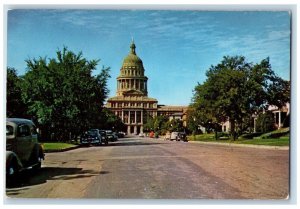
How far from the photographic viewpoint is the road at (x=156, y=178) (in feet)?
29.5

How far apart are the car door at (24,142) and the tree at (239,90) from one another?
10.6 ft

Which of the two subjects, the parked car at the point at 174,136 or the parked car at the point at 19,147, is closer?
the parked car at the point at 19,147

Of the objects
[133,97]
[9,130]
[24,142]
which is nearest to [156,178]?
[133,97]

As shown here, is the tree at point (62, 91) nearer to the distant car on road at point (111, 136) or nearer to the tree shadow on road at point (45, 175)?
the tree shadow on road at point (45, 175)

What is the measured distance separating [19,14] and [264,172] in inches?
204

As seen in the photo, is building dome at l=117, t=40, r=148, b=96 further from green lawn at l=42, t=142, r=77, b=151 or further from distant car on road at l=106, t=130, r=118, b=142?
distant car on road at l=106, t=130, r=118, b=142

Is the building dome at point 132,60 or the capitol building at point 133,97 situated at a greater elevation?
the building dome at point 132,60

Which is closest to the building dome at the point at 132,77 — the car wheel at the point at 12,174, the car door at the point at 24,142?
the car door at the point at 24,142

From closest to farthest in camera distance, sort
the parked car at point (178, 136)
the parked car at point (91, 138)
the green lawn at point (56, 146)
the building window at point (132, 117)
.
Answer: the green lawn at point (56, 146) < the building window at point (132, 117) < the parked car at point (91, 138) < the parked car at point (178, 136)

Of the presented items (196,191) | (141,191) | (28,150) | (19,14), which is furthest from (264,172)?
(19,14)

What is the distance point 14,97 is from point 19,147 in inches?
50.1

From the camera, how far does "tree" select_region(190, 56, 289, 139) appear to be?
34.4 ft

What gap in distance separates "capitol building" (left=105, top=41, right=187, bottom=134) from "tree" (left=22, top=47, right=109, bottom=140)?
329 mm
